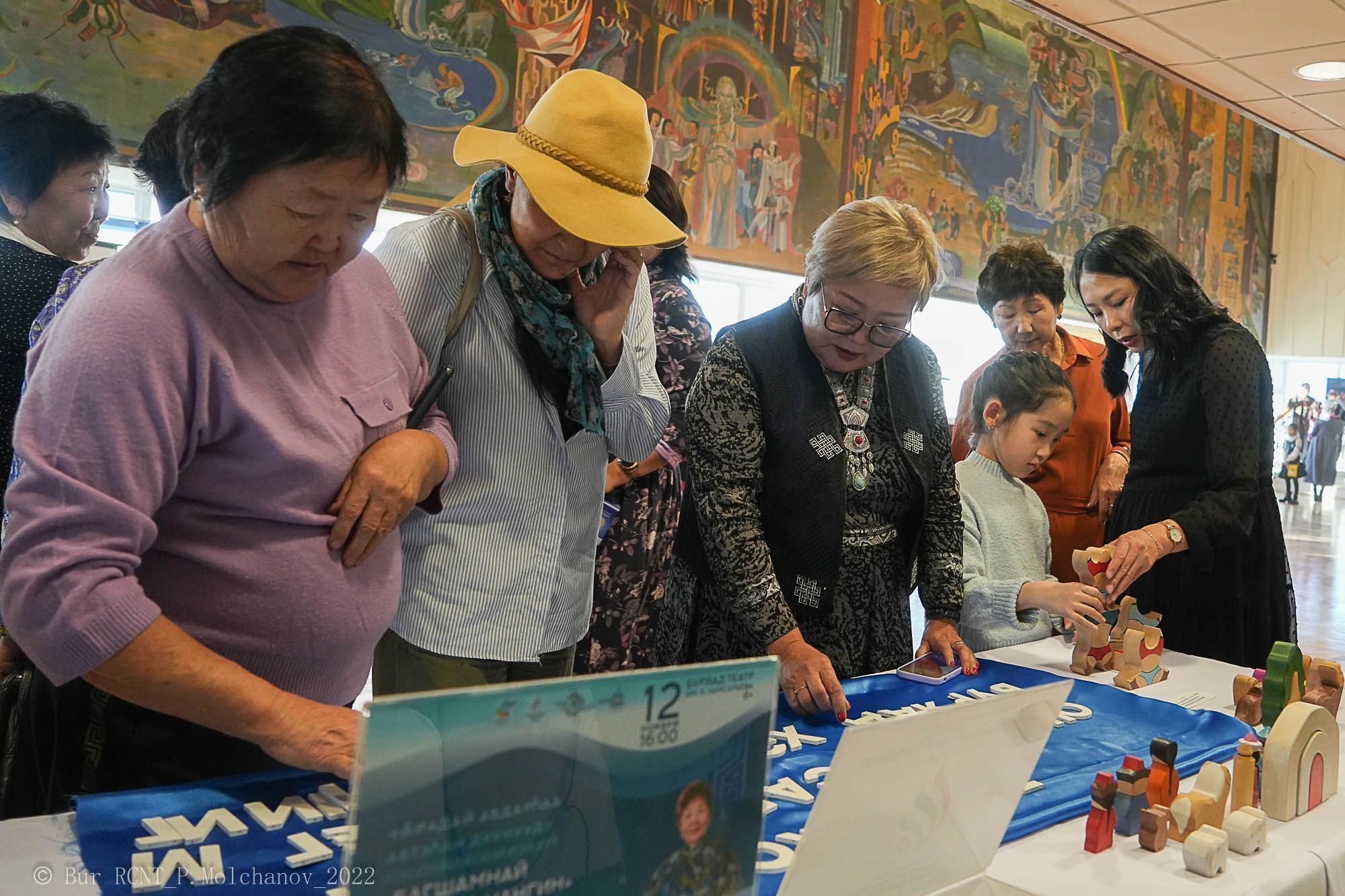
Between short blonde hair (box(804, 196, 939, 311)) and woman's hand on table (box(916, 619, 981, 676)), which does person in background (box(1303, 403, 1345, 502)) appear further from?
short blonde hair (box(804, 196, 939, 311))

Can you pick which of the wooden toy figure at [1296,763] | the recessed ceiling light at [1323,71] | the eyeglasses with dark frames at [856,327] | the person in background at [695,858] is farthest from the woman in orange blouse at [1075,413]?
the recessed ceiling light at [1323,71]

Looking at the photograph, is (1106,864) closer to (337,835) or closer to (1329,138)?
(337,835)

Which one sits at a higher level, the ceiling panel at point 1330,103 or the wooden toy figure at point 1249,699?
the ceiling panel at point 1330,103

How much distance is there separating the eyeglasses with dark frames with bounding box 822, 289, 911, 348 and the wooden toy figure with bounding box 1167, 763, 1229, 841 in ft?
2.97

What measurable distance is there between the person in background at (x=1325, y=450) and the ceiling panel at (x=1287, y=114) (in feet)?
34.0

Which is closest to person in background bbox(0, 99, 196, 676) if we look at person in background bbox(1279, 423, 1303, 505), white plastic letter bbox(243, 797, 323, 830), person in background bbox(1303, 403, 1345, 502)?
white plastic letter bbox(243, 797, 323, 830)

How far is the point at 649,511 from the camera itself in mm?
2926

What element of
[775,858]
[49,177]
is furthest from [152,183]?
[775,858]

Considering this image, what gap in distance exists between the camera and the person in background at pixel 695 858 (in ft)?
3.09

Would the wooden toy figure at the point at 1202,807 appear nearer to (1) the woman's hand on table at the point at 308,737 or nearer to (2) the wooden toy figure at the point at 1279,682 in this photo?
(2) the wooden toy figure at the point at 1279,682

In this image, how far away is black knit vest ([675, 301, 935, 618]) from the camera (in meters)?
2.04

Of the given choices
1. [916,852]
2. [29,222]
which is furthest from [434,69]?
[916,852]

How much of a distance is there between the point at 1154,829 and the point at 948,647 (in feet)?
2.49

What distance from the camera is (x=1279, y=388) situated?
16.7m
